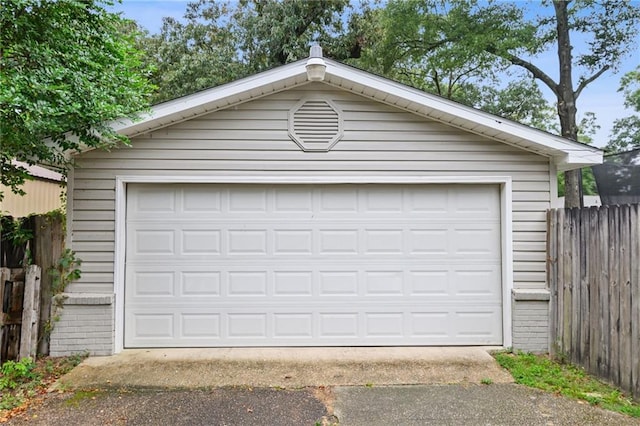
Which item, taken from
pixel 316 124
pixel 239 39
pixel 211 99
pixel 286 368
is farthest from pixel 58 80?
pixel 239 39

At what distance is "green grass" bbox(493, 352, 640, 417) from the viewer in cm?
370

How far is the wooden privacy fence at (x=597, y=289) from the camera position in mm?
3785

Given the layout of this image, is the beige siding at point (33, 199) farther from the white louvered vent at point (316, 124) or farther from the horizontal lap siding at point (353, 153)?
the white louvered vent at point (316, 124)

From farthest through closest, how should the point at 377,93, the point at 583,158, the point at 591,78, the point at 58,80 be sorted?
the point at 591,78
the point at 377,93
the point at 583,158
the point at 58,80

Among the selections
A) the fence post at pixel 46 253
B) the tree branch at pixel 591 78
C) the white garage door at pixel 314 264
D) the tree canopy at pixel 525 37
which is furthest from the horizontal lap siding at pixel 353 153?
the tree branch at pixel 591 78

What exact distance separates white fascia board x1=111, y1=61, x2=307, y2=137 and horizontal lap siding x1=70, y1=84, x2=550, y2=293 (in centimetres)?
12

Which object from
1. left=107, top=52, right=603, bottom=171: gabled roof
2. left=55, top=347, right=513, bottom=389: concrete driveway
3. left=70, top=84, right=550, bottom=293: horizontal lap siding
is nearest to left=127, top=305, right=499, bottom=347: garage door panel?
left=55, top=347, right=513, bottom=389: concrete driveway

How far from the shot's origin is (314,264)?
529 centimetres

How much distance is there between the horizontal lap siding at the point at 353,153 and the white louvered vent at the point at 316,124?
8 cm

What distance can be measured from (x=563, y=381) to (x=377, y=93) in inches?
150

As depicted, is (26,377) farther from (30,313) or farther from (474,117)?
(474,117)

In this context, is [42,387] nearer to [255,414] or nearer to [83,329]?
[83,329]

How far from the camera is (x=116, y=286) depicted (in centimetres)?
502

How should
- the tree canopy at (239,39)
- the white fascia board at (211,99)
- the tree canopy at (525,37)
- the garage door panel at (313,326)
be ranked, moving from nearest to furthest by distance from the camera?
the white fascia board at (211,99)
the garage door panel at (313,326)
the tree canopy at (525,37)
the tree canopy at (239,39)
